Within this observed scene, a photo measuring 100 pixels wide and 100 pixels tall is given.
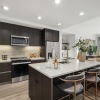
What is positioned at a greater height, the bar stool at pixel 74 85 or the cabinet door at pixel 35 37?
the cabinet door at pixel 35 37

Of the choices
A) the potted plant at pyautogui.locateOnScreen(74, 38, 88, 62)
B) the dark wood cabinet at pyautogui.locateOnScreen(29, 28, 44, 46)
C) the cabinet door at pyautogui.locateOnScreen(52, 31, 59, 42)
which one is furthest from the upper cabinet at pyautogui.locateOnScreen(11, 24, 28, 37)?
the potted plant at pyautogui.locateOnScreen(74, 38, 88, 62)

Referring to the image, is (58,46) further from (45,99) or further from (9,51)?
(45,99)

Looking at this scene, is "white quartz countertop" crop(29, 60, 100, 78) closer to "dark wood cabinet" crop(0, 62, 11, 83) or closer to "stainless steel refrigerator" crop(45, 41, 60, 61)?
"dark wood cabinet" crop(0, 62, 11, 83)

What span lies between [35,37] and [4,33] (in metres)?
1.45

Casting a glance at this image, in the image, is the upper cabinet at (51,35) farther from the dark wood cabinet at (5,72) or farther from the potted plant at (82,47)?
the dark wood cabinet at (5,72)

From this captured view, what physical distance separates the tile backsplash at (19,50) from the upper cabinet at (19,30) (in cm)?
69

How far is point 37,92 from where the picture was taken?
195cm

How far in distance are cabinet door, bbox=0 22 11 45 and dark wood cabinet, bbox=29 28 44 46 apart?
1.01 m

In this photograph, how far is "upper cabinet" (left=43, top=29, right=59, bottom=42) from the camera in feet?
14.9

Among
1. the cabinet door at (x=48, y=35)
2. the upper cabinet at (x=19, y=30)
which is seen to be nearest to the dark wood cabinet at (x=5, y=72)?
the upper cabinet at (x=19, y=30)

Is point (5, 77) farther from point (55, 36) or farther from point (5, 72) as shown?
point (55, 36)

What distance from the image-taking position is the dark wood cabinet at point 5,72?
334cm

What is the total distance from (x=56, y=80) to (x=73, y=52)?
4984 millimetres

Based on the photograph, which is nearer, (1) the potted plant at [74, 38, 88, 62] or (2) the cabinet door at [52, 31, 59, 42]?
(1) the potted plant at [74, 38, 88, 62]
